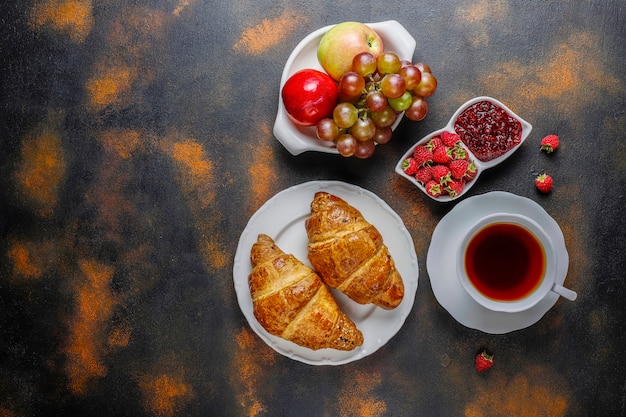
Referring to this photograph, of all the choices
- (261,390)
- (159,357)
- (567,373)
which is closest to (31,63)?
(159,357)

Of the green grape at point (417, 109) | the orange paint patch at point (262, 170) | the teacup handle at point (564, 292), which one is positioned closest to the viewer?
the teacup handle at point (564, 292)

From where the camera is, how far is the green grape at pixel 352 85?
179 centimetres

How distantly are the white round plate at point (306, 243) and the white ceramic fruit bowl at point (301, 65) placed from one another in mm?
131

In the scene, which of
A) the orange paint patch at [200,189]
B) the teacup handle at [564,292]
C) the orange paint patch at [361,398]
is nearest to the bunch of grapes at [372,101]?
the orange paint patch at [200,189]

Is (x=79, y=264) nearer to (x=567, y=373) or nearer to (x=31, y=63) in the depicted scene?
(x=31, y=63)

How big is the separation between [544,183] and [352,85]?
78 centimetres

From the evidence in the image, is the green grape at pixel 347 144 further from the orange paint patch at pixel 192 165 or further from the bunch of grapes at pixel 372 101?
the orange paint patch at pixel 192 165

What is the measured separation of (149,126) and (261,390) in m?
1.03

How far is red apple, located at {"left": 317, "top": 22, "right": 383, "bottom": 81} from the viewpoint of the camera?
1.87m

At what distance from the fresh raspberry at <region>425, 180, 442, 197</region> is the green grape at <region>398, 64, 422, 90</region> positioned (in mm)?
323

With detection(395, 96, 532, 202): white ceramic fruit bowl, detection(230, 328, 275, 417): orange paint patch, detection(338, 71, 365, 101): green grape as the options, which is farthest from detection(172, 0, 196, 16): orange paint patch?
detection(230, 328, 275, 417): orange paint patch

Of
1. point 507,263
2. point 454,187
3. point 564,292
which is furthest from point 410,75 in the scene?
point 564,292

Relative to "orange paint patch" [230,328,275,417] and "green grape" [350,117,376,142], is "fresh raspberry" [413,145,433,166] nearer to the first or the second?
"green grape" [350,117,376,142]

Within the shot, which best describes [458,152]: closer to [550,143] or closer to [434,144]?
[434,144]
